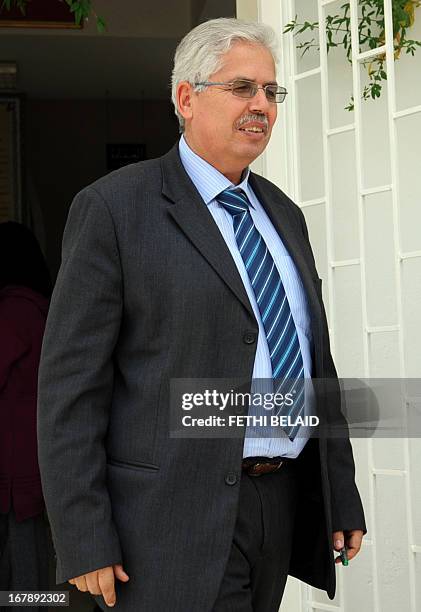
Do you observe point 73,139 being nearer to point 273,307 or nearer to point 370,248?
point 370,248

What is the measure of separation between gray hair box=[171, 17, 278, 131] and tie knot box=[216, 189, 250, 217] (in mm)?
226

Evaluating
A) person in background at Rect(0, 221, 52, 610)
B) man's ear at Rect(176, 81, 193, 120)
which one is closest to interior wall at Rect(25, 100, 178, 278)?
person in background at Rect(0, 221, 52, 610)

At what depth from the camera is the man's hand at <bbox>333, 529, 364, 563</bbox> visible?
2340mm

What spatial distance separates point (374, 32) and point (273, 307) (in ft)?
5.32

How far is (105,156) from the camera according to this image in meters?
9.42

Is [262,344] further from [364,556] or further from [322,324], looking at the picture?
[364,556]

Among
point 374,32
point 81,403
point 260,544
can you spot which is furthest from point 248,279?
point 374,32

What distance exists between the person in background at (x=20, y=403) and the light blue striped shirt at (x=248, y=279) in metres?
2.01

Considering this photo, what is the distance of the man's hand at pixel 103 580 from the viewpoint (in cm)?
201

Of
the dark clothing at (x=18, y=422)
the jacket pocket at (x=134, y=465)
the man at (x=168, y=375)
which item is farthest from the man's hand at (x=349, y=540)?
the dark clothing at (x=18, y=422)

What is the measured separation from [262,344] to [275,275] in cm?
17

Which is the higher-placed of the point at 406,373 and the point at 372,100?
the point at 372,100

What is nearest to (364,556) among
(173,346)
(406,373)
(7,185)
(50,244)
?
(406,373)

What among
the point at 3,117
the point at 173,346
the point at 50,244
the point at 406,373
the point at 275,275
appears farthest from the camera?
the point at 50,244
